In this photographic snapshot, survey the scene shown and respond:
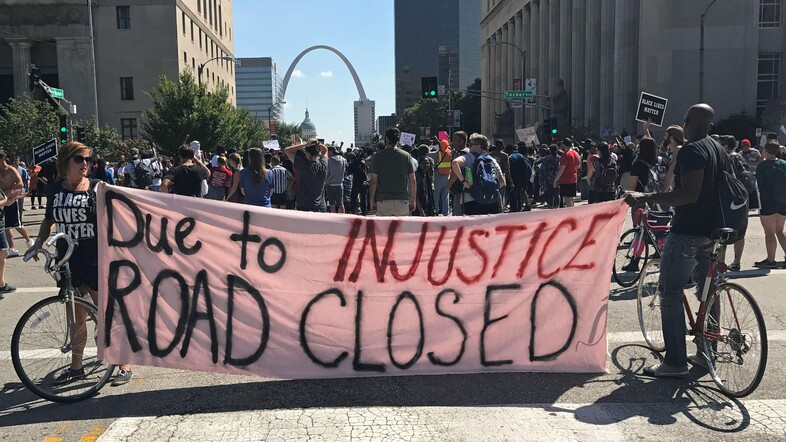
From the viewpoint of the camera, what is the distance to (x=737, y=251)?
10.1m

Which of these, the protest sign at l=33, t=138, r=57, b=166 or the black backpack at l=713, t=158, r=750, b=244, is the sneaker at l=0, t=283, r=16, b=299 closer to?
the black backpack at l=713, t=158, r=750, b=244

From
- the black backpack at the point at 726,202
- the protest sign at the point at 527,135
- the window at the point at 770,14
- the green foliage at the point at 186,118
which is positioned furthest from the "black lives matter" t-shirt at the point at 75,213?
the window at the point at 770,14

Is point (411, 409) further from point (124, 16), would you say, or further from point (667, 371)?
point (124, 16)

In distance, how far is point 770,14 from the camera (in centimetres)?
4566

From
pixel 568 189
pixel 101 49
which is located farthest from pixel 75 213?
pixel 101 49

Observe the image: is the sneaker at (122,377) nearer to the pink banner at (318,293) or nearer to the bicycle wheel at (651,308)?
the pink banner at (318,293)

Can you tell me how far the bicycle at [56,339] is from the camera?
4973 mm

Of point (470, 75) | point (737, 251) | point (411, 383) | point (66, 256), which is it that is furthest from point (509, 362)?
point (470, 75)

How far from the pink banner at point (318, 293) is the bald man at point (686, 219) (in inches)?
26.5

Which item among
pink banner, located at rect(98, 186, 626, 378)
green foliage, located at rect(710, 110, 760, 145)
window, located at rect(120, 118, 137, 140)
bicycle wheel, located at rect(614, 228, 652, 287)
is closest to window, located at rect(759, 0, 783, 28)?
green foliage, located at rect(710, 110, 760, 145)

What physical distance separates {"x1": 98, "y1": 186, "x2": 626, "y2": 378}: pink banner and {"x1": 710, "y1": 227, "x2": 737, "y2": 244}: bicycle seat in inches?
44.2

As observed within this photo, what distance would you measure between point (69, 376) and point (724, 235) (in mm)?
4914

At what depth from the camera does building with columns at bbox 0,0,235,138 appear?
5875 centimetres

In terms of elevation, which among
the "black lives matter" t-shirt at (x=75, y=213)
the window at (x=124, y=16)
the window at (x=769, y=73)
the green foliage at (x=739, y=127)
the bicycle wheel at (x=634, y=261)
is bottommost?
the bicycle wheel at (x=634, y=261)
